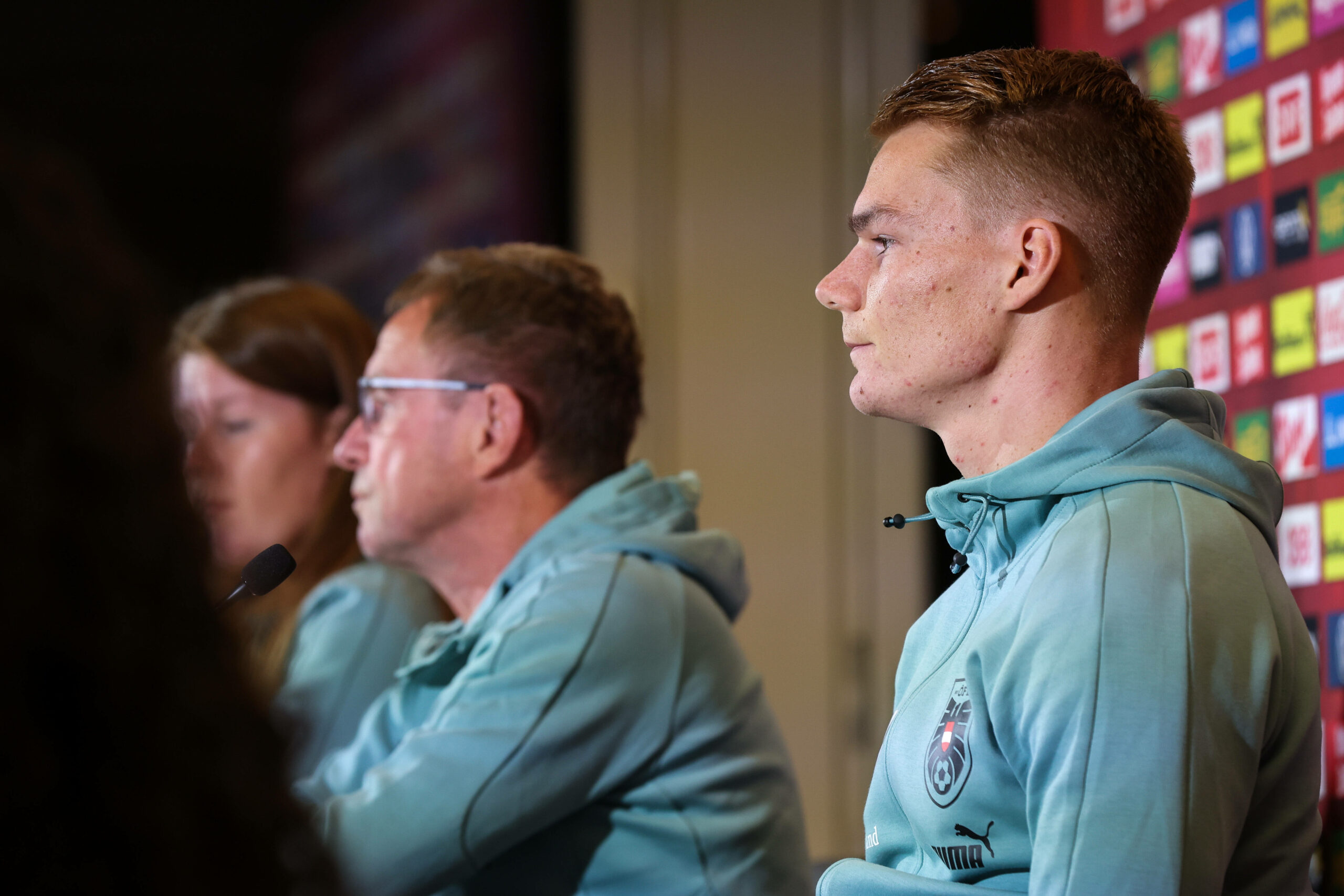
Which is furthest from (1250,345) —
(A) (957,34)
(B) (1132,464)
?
(A) (957,34)

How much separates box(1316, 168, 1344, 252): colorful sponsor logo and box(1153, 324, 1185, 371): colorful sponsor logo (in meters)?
0.28

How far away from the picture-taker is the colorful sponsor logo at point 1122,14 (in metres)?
2.17

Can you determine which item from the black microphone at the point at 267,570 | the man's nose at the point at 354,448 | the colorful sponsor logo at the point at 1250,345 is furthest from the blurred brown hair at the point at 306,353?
the colorful sponsor logo at the point at 1250,345

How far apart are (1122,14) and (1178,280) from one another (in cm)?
48

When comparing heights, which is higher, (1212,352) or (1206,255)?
(1206,255)

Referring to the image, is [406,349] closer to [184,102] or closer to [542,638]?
[542,638]

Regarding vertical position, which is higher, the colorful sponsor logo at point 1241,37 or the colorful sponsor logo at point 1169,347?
the colorful sponsor logo at point 1241,37

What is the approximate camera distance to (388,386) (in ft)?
6.44

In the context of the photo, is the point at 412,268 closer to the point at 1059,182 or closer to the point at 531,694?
the point at 531,694

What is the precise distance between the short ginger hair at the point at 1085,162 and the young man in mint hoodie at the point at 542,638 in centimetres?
68

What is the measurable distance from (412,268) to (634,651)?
2.59 m

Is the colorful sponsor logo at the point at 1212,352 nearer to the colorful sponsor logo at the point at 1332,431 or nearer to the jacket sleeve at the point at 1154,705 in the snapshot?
the colorful sponsor logo at the point at 1332,431

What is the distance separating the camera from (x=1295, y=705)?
974 mm

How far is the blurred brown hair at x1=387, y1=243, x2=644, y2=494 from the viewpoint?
1905 mm
